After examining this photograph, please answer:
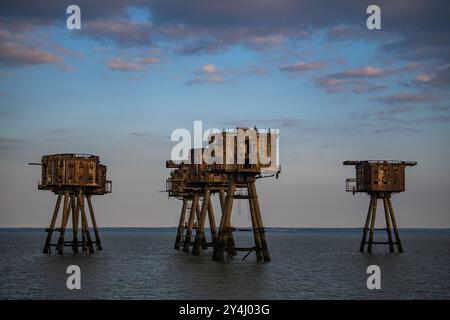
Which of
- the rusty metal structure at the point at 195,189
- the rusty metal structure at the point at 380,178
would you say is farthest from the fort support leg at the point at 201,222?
the rusty metal structure at the point at 380,178

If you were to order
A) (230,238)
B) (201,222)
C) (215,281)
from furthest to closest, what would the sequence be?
(201,222)
(230,238)
(215,281)

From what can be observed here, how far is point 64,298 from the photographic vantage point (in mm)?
43500

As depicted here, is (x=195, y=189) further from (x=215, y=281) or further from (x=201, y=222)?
(x=215, y=281)

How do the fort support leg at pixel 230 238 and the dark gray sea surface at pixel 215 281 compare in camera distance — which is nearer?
the dark gray sea surface at pixel 215 281

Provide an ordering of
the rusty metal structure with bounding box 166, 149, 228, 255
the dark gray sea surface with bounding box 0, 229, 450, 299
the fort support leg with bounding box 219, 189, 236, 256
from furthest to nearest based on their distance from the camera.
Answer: the rusty metal structure with bounding box 166, 149, 228, 255 < the fort support leg with bounding box 219, 189, 236, 256 < the dark gray sea surface with bounding box 0, 229, 450, 299

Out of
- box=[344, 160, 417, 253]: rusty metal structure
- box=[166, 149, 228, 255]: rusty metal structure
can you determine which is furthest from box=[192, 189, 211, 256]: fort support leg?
box=[344, 160, 417, 253]: rusty metal structure

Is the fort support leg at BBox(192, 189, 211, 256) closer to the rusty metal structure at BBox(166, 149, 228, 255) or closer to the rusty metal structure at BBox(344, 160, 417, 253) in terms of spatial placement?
the rusty metal structure at BBox(166, 149, 228, 255)

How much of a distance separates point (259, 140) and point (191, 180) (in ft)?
55.2

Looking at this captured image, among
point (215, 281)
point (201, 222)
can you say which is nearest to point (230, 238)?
point (201, 222)

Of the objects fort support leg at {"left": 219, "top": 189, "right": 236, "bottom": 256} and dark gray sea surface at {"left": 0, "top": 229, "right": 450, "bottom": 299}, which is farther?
fort support leg at {"left": 219, "top": 189, "right": 236, "bottom": 256}

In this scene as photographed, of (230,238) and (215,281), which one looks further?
(230,238)

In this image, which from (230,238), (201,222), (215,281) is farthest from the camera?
(201,222)

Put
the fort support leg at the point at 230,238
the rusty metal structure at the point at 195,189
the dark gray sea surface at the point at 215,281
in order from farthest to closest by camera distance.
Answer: the rusty metal structure at the point at 195,189 → the fort support leg at the point at 230,238 → the dark gray sea surface at the point at 215,281

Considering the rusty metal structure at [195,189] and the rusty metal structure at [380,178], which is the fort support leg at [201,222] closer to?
the rusty metal structure at [195,189]
